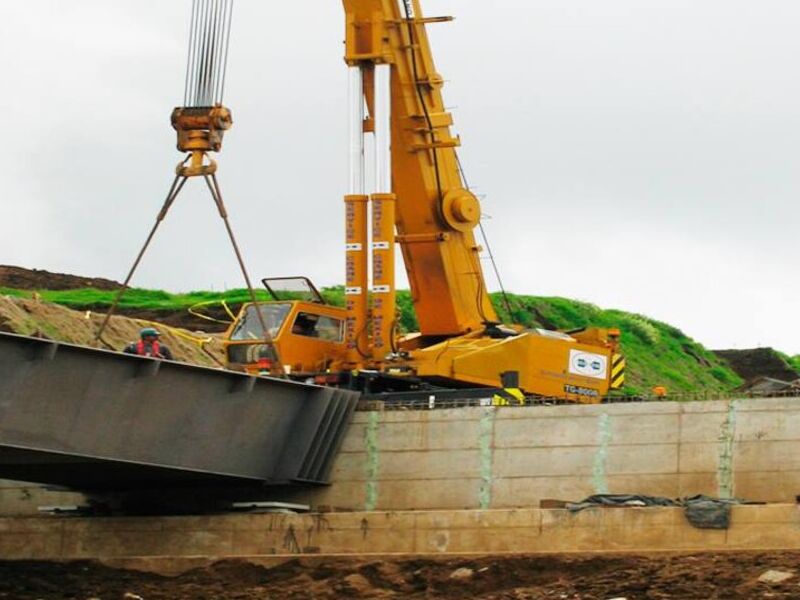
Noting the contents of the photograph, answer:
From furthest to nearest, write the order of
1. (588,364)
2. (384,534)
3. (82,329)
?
1. (82,329)
2. (588,364)
3. (384,534)

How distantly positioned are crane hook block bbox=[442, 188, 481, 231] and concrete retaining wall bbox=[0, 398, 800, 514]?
4.85 m

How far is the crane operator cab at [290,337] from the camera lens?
39.3 m

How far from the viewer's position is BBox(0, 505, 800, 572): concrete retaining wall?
31906 mm

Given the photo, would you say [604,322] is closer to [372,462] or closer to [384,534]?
[372,462]

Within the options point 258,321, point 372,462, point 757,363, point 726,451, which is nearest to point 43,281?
point 757,363

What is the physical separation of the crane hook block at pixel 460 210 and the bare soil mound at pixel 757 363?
30563 millimetres

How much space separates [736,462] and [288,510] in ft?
25.3

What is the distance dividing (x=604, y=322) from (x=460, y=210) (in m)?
Answer: 28.3

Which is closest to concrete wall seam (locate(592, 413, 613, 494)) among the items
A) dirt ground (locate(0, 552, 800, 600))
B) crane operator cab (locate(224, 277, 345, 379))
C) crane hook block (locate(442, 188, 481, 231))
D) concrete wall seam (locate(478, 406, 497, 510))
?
concrete wall seam (locate(478, 406, 497, 510))

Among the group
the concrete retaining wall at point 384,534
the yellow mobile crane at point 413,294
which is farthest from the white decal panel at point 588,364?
the concrete retaining wall at point 384,534

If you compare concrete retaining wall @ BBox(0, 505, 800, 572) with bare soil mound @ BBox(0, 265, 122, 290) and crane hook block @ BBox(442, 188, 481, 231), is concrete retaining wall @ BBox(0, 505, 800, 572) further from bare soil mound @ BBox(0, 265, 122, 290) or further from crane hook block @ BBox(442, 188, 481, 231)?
bare soil mound @ BBox(0, 265, 122, 290)

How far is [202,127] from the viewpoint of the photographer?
35.9 m

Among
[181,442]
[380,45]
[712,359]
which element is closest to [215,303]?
[712,359]

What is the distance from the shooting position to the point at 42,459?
33.8 metres
